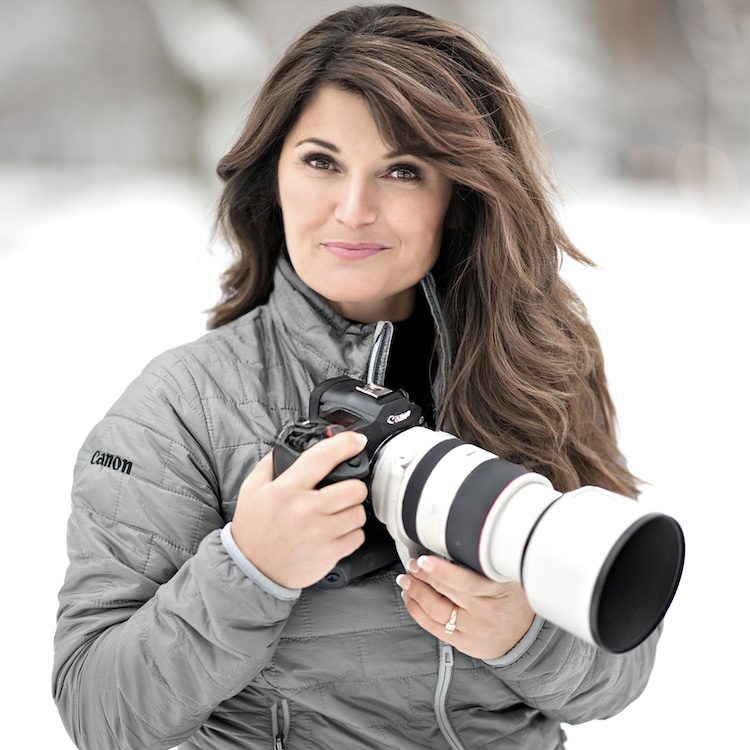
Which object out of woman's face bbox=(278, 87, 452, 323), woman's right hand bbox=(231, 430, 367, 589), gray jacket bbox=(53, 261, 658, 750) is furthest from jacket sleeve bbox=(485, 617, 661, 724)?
woman's face bbox=(278, 87, 452, 323)

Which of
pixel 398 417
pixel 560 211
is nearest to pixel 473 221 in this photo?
pixel 398 417

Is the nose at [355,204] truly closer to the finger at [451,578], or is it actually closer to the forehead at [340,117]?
the forehead at [340,117]

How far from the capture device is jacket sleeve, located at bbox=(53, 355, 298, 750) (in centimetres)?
83

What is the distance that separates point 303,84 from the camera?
1.00m

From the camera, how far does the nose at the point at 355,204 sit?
0.97 metres

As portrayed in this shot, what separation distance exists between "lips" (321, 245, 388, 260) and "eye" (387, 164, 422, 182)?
3.0 inches

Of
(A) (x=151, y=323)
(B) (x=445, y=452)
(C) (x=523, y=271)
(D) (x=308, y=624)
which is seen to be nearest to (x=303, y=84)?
(C) (x=523, y=271)

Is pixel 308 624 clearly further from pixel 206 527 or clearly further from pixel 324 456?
pixel 324 456

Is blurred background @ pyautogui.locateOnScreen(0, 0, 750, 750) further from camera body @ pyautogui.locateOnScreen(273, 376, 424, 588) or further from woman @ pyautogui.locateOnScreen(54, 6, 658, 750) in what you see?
camera body @ pyautogui.locateOnScreen(273, 376, 424, 588)

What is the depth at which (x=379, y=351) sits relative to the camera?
1.01m

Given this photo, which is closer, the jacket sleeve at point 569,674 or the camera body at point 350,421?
the camera body at point 350,421

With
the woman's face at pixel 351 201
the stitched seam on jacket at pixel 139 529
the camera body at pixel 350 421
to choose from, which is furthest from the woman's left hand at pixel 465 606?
the woman's face at pixel 351 201

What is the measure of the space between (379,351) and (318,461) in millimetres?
267

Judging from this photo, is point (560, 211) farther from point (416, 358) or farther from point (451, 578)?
point (451, 578)
